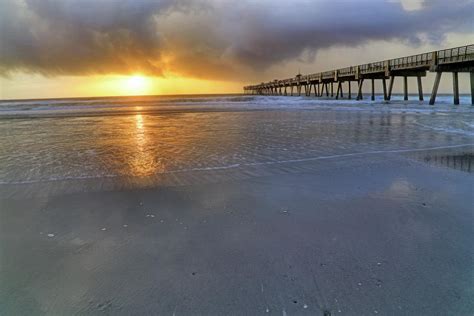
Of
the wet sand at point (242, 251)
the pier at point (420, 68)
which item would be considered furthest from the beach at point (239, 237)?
the pier at point (420, 68)

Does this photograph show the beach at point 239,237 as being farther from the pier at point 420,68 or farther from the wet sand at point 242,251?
the pier at point 420,68

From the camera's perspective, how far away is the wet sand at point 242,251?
1990 millimetres

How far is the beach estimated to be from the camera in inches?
79.4

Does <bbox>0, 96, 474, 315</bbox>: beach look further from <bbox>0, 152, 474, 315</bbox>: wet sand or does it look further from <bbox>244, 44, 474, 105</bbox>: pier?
<bbox>244, 44, 474, 105</bbox>: pier

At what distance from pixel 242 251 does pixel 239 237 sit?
27cm

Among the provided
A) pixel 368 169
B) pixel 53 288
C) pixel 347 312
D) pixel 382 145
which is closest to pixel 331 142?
pixel 382 145

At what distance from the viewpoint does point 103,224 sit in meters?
3.21

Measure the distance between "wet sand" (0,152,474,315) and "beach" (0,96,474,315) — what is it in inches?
0.5

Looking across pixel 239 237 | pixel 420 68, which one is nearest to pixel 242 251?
pixel 239 237

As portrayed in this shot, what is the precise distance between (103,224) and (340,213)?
269 cm

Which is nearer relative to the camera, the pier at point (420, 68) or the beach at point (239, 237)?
the beach at point (239, 237)

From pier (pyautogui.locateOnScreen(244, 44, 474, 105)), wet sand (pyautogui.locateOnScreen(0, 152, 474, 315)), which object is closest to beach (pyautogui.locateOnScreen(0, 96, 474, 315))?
wet sand (pyautogui.locateOnScreen(0, 152, 474, 315))

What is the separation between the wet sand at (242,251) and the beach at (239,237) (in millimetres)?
12

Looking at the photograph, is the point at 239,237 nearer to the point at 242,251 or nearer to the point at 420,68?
the point at 242,251
